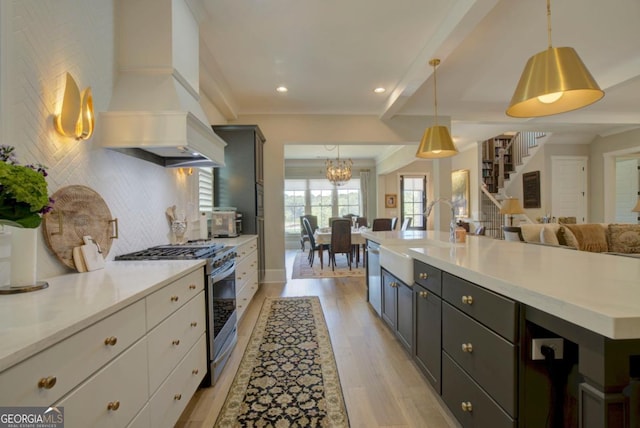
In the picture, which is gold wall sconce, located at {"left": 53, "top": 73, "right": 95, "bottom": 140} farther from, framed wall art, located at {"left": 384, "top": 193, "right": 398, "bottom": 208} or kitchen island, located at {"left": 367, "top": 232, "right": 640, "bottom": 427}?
framed wall art, located at {"left": 384, "top": 193, "right": 398, "bottom": 208}

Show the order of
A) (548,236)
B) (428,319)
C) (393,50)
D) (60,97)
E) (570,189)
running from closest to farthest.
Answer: (60,97), (428,319), (393,50), (548,236), (570,189)

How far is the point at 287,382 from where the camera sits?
78.1 inches

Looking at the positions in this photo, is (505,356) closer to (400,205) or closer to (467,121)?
(467,121)

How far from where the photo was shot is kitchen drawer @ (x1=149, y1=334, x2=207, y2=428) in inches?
50.5

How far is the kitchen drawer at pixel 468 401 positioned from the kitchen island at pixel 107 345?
1.46m

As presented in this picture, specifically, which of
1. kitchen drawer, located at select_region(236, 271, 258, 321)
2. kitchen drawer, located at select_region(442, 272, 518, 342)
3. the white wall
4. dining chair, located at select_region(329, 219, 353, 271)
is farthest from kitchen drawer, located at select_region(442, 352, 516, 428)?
dining chair, located at select_region(329, 219, 353, 271)

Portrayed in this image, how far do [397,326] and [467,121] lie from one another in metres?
4.14

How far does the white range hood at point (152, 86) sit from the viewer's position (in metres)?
1.83

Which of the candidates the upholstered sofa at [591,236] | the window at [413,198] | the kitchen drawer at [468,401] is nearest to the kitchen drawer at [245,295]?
the kitchen drawer at [468,401]

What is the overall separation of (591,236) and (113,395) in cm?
580

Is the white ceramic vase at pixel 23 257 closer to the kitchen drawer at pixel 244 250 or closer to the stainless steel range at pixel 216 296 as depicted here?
the stainless steel range at pixel 216 296

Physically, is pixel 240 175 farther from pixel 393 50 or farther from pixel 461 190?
pixel 461 190

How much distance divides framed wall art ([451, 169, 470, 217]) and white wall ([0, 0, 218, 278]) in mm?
7541

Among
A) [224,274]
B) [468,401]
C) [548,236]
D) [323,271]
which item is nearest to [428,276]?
[468,401]
